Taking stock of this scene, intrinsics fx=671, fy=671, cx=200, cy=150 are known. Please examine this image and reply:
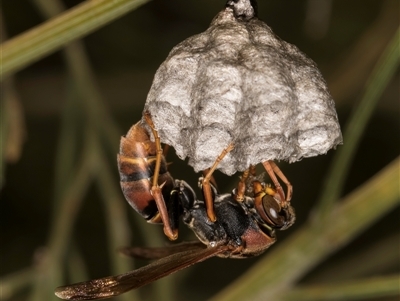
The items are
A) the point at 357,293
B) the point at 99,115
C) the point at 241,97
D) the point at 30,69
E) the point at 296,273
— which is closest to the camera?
the point at 241,97

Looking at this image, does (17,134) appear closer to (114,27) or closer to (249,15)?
(249,15)

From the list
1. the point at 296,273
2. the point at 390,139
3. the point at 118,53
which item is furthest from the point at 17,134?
the point at 390,139

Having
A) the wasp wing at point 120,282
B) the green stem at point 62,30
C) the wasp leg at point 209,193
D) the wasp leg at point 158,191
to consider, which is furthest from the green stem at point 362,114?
the green stem at point 62,30

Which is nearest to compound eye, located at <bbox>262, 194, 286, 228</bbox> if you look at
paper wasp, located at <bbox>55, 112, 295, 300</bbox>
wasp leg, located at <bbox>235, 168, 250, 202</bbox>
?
paper wasp, located at <bbox>55, 112, 295, 300</bbox>

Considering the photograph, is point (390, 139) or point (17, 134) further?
point (390, 139)

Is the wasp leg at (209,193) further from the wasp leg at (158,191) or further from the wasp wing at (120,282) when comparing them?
the wasp wing at (120,282)

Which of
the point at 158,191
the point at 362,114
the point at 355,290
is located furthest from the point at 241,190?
the point at 355,290

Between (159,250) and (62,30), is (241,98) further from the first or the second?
(159,250)
